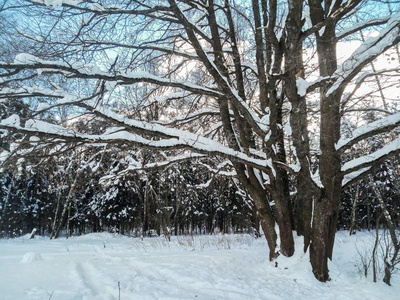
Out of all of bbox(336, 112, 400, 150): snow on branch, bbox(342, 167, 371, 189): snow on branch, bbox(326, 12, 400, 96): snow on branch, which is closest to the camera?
bbox(326, 12, 400, 96): snow on branch

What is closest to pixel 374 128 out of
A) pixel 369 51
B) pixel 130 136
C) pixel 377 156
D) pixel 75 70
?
pixel 377 156

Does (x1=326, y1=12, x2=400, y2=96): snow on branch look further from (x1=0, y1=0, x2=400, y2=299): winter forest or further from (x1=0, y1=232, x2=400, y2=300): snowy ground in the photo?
(x1=0, y1=232, x2=400, y2=300): snowy ground

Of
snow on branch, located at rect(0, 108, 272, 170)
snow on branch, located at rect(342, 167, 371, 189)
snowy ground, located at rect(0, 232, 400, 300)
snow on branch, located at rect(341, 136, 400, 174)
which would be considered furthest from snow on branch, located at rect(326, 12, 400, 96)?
snowy ground, located at rect(0, 232, 400, 300)

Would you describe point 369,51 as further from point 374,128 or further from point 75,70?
point 75,70

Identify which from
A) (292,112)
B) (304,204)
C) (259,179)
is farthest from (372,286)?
(292,112)

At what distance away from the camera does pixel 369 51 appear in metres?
3.60

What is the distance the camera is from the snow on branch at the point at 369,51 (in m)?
3.45

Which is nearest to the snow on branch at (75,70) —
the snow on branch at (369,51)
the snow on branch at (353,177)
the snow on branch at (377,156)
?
the snow on branch at (369,51)

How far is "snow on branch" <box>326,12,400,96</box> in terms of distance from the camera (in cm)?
345

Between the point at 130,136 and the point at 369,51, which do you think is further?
the point at 130,136

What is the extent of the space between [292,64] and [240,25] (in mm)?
3168

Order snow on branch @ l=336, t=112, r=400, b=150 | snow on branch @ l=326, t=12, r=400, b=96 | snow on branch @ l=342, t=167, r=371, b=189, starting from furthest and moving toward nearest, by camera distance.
Answer: snow on branch @ l=342, t=167, r=371, b=189, snow on branch @ l=336, t=112, r=400, b=150, snow on branch @ l=326, t=12, r=400, b=96

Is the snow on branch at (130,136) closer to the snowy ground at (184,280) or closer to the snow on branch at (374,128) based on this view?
the snow on branch at (374,128)

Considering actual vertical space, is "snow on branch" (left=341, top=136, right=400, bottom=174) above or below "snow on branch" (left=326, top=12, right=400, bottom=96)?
below
